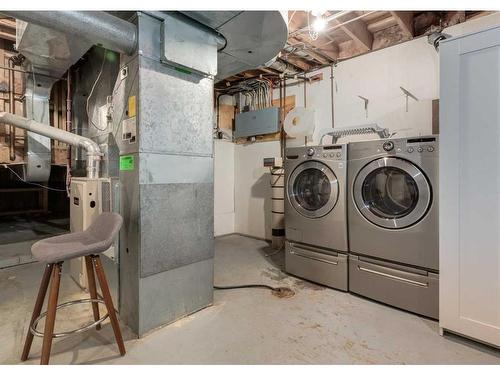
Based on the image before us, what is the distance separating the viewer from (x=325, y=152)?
2.62 m

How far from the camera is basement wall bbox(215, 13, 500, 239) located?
294 centimetres

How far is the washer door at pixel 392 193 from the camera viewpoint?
2.11 meters

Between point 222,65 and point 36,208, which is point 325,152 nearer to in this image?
point 222,65

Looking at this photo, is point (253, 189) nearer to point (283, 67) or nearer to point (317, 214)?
Result: point (283, 67)

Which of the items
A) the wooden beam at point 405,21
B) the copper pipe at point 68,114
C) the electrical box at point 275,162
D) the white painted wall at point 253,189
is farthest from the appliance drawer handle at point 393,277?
the copper pipe at point 68,114

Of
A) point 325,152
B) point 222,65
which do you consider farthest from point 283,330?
point 222,65

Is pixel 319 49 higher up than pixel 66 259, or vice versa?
pixel 319 49

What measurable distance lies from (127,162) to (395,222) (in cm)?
212

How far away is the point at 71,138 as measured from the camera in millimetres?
2684

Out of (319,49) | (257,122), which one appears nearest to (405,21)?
(319,49)

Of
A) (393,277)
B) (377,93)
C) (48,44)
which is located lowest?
(393,277)

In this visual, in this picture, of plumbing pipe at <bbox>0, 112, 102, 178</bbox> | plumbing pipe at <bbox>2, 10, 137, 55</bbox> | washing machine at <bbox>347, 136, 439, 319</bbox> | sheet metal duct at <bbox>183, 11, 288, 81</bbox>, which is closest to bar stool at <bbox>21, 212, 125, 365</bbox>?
plumbing pipe at <bbox>0, 112, 102, 178</bbox>

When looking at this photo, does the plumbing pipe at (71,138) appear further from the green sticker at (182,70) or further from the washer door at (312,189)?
the washer door at (312,189)

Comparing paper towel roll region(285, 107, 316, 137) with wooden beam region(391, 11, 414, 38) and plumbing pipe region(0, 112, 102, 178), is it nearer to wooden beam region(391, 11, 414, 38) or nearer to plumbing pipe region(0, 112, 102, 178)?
wooden beam region(391, 11, 414, 38)
